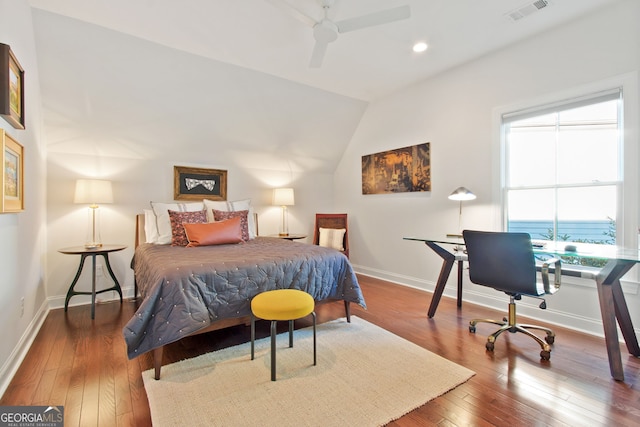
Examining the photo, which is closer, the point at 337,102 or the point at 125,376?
the point at 125,376

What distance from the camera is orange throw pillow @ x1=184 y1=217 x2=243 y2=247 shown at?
3.16 metres

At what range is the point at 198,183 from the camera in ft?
14.0

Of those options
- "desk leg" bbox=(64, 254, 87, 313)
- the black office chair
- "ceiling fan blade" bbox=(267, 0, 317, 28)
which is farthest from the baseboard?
the black office chair

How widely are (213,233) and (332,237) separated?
2202mm

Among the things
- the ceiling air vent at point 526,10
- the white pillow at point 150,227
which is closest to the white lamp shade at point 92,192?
the white pillow at point 150,227

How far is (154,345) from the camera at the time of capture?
1.84 metres

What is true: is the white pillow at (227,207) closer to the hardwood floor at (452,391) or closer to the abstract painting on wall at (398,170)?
the hardwood floor at (452,391)

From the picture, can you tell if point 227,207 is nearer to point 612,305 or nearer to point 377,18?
point 377,18

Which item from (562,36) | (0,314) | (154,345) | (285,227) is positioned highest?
(562,36)

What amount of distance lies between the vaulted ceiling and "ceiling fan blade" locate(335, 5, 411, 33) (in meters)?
0.30

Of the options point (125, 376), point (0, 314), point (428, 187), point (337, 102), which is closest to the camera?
point (0, 314)

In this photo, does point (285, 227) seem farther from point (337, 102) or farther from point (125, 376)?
point (125, 376)

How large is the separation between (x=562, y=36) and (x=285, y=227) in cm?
411

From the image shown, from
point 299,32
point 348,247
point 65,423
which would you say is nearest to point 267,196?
point 348,247
